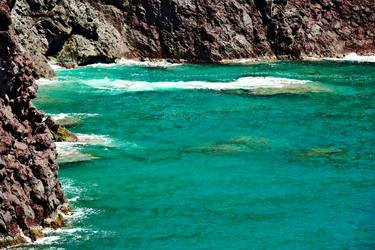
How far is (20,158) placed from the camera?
44.2 meters

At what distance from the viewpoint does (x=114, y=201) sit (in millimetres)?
51312

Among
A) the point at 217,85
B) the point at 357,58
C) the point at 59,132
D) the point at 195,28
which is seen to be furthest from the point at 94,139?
the point at 357,58

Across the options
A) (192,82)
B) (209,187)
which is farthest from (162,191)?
(192,82)

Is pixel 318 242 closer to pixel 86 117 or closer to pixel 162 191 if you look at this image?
pixel 162 191

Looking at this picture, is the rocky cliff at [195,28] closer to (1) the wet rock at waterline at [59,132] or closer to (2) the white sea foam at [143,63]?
(2) the white sea foam at [143,63]

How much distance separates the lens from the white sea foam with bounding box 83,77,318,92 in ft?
329

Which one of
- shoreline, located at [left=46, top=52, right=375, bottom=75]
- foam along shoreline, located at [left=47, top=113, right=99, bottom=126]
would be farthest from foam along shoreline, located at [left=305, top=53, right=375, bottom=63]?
foam along shoreline, located at [left=47, top=113, right=99, bottom=126]

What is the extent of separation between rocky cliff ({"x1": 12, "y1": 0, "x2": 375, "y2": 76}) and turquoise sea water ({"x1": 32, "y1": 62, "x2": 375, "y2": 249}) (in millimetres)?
8544

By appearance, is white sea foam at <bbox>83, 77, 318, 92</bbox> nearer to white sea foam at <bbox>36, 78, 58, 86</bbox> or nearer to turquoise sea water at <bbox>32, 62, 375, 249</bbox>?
turquoise sea water at <bbox>32, 62, 375, 249</bbox>

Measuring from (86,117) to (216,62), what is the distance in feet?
166

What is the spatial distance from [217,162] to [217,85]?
1650 inches

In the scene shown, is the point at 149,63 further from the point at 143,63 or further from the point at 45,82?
the point at 45,82

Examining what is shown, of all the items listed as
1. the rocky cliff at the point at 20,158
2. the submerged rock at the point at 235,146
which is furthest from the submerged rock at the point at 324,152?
the rocky cliff at the point at 20,158

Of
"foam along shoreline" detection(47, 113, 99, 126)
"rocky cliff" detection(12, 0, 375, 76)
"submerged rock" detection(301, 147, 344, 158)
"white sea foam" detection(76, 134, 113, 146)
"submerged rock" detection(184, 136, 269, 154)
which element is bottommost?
"submerged rock" detection(301, 147, 344, 158)
